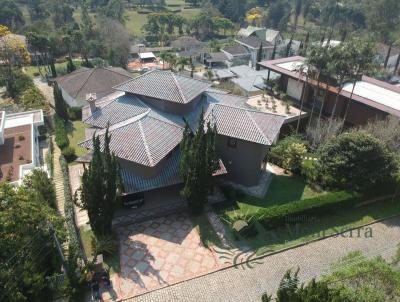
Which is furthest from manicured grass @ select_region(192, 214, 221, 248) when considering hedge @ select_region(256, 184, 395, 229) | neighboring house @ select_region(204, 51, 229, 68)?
neighboring house @ select_region(204, 51, 229, 68)

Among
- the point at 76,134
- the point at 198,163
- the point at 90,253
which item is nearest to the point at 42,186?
the point at 90,253

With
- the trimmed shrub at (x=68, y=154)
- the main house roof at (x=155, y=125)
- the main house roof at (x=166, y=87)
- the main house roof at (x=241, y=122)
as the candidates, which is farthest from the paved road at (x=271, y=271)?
the trimmed shrub at (x=68, y=154)

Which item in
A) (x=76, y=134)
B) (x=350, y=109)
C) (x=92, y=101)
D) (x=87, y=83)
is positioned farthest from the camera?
(x=87, y=83)

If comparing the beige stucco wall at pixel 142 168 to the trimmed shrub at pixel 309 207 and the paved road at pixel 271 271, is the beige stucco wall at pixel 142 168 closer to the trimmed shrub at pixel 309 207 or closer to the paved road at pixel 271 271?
the trimmed shrub at pixel 309 207

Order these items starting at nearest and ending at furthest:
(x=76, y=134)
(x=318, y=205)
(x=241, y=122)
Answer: (x=318, y=205) < (x=241, y=122) < (x=76, y=134)

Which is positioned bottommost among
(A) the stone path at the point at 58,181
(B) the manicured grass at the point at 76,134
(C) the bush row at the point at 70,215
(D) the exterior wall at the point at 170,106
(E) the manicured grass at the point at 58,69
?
(E) the manicured grass at the point at 58,69

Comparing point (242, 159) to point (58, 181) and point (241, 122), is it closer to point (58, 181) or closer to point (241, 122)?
point (241, 122)

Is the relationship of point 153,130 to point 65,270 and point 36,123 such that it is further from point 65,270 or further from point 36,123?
point 36,123
